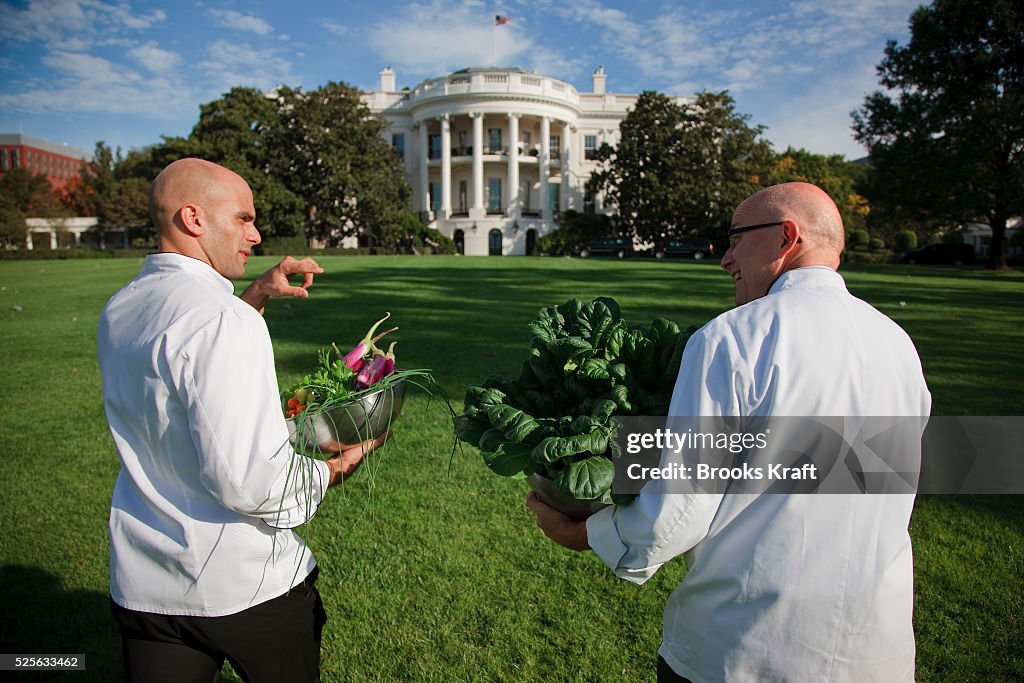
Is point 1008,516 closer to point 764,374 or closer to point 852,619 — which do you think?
point 852,619

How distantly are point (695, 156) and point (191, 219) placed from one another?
46.4 meters

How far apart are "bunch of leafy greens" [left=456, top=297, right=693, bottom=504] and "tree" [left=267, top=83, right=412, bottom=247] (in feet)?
151

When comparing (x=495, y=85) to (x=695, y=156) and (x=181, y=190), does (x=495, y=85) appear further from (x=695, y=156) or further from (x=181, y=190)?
(x=181, y=190)

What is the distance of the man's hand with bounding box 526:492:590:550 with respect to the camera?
187 centimetres

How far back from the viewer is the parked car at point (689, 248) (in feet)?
135

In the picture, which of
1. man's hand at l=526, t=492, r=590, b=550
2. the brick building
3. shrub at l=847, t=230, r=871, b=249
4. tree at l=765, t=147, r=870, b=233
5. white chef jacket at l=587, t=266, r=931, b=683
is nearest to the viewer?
white chef jacket at l=587, t=266, r=931, b=683

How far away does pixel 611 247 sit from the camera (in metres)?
45.0

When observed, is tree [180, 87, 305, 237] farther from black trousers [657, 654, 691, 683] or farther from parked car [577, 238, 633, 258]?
black trousers [657, 654, 691, 683]

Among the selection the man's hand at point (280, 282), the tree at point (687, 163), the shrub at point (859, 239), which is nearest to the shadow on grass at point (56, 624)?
the man's hand at point (280, 282)

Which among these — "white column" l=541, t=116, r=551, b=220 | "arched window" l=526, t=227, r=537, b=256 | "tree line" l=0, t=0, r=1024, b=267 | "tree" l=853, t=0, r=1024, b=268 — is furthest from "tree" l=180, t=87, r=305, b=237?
"tree" l=853, t=0, r=1024, b=268

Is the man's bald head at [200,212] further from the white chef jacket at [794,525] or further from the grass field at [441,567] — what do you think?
the white chef jacket at [794,525]

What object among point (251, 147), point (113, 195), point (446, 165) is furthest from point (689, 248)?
point (113, 195)

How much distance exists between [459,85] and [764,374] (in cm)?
5846

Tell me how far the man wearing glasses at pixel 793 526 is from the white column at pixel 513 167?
2195 inches
